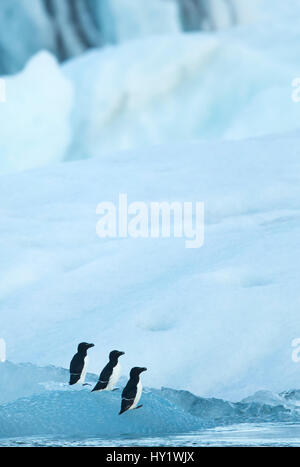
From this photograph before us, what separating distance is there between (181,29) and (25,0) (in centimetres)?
59

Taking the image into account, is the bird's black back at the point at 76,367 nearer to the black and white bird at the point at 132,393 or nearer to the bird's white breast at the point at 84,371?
the bird's white breast at the point at 84,371

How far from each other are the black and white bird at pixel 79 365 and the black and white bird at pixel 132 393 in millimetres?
104

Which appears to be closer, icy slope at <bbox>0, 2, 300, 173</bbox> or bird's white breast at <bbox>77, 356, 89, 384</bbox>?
bird's white breast at <bbox>77, 356, 89, 384</bbox>

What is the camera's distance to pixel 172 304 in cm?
181

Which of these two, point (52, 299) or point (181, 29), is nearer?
point (52, 299)

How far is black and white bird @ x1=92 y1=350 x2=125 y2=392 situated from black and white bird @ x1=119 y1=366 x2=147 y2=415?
0.03 m

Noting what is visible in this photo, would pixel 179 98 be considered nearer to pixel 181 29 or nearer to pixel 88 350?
pixel 181 29

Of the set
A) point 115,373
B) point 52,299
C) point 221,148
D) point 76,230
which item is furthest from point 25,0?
point 115,373
